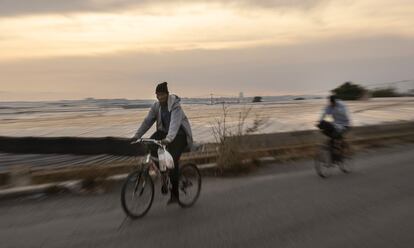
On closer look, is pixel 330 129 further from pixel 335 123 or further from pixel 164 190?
pixel 164 190

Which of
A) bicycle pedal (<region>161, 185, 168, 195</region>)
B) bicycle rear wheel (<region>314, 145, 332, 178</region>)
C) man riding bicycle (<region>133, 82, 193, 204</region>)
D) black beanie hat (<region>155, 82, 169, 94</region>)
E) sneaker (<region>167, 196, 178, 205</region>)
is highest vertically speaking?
black beanie hat (<region>155, 82, 169, 94</region>)

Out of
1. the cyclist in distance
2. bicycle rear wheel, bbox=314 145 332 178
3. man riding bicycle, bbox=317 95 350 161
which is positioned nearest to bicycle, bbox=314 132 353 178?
bicycle rear wheel, bbox=314 145 332 178

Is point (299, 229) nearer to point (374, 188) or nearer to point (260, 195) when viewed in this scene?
point (260, 195)

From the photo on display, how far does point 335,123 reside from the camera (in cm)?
1429

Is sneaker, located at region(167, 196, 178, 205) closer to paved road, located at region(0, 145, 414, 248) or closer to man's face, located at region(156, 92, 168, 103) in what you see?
paved road, located at region(0, 145, 414, 248)

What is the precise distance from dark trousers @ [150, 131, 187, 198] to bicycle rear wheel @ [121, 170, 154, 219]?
0.49 metres

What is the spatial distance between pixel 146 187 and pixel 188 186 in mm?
1140

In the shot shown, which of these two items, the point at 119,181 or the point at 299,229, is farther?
the point at 119,181

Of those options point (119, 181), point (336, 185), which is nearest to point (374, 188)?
point (336, 185)

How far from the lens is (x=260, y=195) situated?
34.7ft

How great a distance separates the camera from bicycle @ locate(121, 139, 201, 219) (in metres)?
8.39

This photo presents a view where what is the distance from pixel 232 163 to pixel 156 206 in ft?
15.4

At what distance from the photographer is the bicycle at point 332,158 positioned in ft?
44.3

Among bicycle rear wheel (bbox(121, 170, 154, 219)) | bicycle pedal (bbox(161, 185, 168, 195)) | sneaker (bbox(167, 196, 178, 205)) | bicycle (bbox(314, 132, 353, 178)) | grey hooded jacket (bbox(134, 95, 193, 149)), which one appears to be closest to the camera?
bicycle rear wheel (bbox(121, 170, 154, 219))
